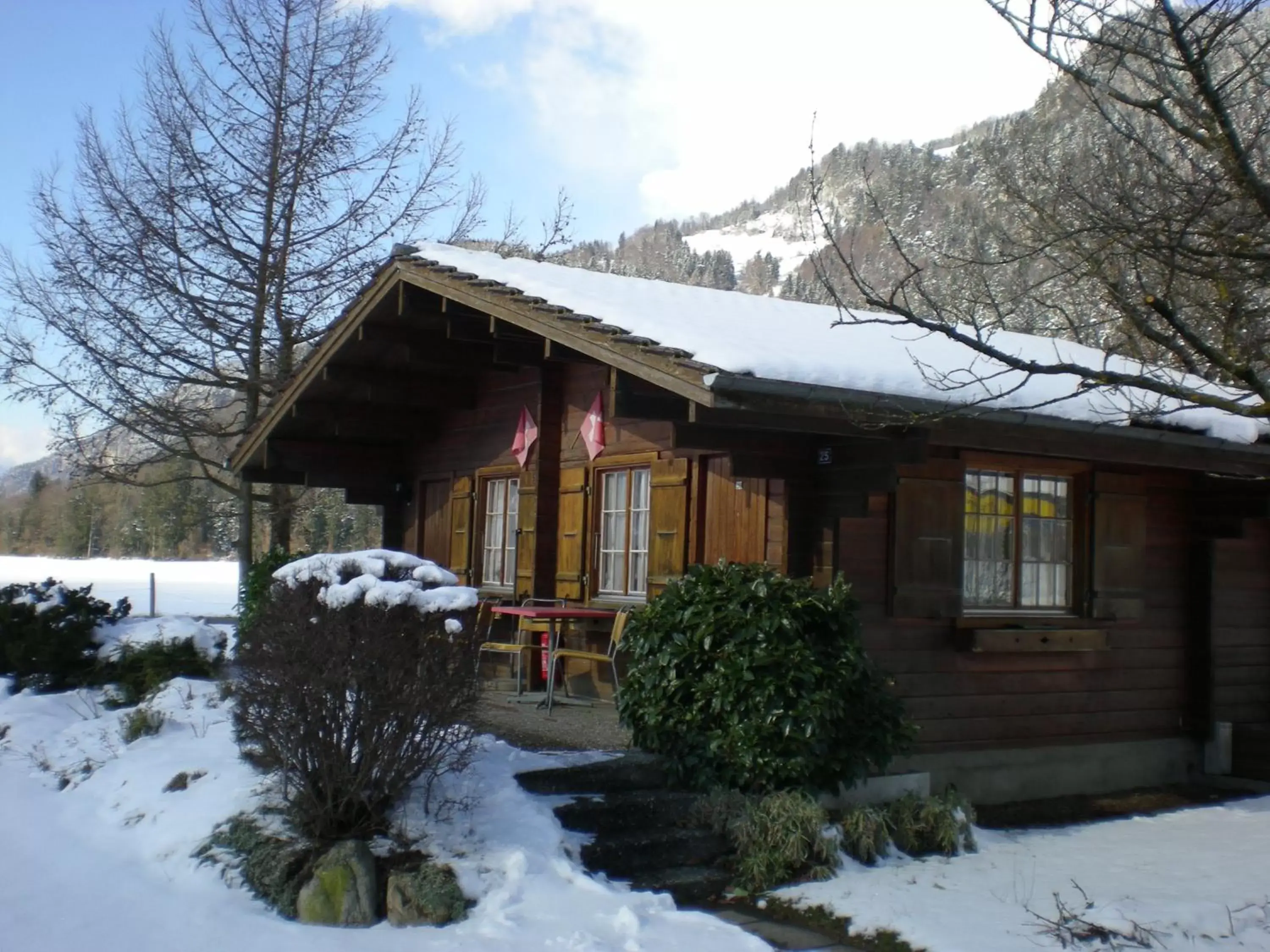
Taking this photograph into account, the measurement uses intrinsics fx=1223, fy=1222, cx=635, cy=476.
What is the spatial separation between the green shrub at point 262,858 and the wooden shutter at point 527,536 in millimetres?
4637

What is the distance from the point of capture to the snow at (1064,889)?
5.64 meters

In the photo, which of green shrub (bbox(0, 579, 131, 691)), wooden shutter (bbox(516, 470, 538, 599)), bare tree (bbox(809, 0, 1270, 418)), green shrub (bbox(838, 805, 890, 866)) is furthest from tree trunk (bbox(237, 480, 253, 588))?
green shrub (bbox(838, 805, 890, 866))

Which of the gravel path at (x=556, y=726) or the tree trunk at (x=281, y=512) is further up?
the tree trunk at (x=281, y=512)

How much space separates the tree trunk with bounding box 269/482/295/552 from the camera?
688 inches

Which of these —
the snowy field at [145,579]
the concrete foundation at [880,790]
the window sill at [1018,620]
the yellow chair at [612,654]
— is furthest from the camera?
the snowy field at [145,579]

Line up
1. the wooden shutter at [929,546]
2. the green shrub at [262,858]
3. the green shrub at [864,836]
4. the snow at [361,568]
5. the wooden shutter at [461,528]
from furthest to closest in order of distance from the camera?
Answer: the wooden shutter at [461,528] → the wooden shutter at [929,546] → the green shrub at [864,836] → the snow at [361,568] → the green shrub at [262,858]

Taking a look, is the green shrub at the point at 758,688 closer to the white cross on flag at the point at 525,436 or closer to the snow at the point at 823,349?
the snow at the point at 823,349

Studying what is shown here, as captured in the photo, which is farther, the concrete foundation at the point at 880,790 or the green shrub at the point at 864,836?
the concrete foundation at the point at 880,790

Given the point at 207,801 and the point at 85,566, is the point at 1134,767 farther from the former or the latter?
the point at 85,566

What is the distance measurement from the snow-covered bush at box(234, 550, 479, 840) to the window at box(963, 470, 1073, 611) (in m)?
4.32

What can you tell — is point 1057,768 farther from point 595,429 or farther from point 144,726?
point 144,726

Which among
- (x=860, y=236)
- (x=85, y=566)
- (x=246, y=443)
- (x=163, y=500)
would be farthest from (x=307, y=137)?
(x=85, y=566)

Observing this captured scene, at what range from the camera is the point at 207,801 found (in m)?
6.63

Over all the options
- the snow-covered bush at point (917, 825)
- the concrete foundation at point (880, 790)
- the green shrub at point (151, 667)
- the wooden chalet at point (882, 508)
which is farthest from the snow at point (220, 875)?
the wooden chalet at point (882, 508)
